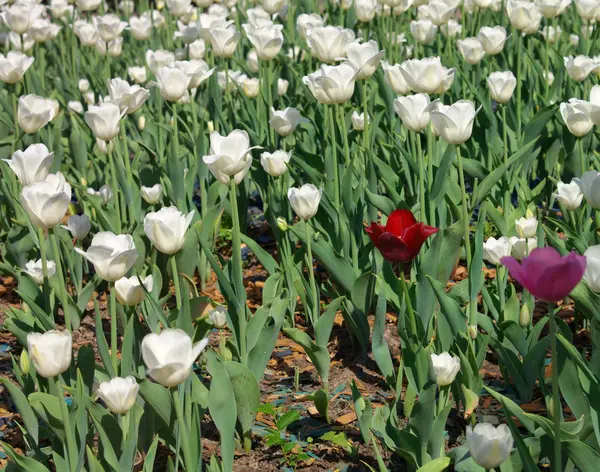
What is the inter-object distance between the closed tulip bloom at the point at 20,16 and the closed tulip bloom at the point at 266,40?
1356 mm

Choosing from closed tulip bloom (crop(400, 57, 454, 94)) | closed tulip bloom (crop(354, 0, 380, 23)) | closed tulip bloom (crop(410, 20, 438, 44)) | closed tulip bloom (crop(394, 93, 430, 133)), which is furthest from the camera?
closed tulip bloom (crop(354, 0, 380, 23))

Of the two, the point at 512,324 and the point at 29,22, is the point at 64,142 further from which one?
the point at 512,324

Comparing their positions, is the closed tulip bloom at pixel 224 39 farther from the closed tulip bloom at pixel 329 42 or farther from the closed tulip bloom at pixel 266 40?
the closed tulip bloom at pixel 329 42

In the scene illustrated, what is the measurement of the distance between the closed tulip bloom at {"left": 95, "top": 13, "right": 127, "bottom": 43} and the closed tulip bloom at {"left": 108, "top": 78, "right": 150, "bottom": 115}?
1.67 metres

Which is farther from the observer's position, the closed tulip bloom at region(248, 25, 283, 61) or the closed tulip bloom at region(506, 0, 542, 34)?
the closed tulip bloom at region(506, 0, 542, 34)

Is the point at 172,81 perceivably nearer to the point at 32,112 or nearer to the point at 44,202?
the point at 32,112

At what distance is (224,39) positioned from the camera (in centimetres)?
363

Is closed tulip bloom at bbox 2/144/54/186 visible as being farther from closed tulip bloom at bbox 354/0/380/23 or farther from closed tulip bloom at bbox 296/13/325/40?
closed tulip bloom at bbox 354/0/380/23

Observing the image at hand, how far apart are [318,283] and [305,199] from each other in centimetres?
87

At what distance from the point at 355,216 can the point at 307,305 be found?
0.35 m

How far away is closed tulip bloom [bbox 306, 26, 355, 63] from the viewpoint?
10.1 ft

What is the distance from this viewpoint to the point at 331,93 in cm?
270

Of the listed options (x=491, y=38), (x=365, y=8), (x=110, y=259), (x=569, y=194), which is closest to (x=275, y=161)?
(x=569, y=194)

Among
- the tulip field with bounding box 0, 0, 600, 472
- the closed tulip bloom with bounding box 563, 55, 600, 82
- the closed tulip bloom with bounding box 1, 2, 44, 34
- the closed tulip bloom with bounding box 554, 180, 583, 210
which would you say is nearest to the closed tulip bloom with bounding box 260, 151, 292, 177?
the tulip field with bounding box 0, 0, 600, 472
